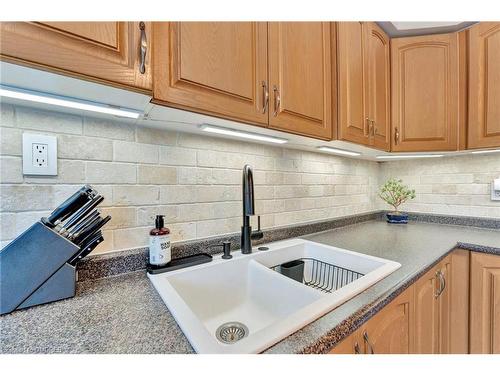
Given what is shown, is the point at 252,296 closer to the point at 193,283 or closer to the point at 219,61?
the point at 193,283

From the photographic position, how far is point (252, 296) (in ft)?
3.06

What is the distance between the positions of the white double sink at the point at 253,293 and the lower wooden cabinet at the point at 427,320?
9cm

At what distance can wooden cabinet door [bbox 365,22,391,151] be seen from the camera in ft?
4.40

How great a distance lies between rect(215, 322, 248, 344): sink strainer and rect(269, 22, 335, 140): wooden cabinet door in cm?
73

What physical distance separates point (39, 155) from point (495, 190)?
245cm

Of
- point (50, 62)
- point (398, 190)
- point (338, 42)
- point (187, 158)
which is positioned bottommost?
point (398, 190)

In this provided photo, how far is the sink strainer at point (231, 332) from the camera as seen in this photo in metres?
0.76

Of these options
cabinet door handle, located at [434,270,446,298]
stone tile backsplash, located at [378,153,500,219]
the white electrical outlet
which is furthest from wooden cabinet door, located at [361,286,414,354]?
stone tile backsplash, located at [378,153,500,219]

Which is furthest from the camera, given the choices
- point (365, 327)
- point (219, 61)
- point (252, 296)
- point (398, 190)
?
point (398, 190)

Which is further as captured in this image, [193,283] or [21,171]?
[193,283]

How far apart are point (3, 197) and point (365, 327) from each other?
41.0 inches

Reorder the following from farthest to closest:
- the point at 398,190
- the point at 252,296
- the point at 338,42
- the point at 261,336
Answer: the point at 398,190 → the point at 338,42 → the point at 252,296 → the point at 261,336

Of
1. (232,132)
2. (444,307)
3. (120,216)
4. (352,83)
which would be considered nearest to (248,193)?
(232,132)

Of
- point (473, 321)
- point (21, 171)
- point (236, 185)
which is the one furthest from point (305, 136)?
point (473, 321)
